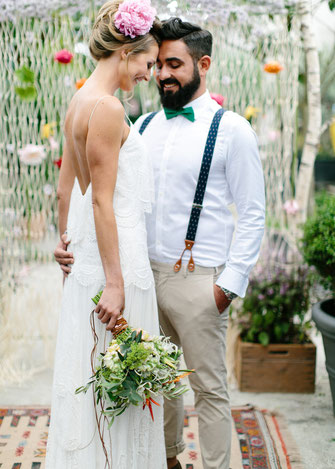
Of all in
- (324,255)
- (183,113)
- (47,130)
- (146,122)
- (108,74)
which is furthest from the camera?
(47,130)

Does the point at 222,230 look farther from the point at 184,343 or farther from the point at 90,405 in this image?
the point at 90,405

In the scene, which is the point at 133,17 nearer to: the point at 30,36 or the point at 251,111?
the point at 251,111

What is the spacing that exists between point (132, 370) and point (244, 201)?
0.82 metres

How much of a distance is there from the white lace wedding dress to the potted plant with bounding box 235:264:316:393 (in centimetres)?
158

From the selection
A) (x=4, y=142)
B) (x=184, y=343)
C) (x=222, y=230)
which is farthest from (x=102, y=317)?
Result: (x=4, y=142)

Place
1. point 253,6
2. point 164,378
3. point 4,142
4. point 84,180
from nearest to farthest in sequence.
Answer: point 164,378 → point 84,180 → point 253,6 → point 4,142

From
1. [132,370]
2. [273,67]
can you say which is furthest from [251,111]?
[132,370]

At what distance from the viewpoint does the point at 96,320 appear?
1.94 metres

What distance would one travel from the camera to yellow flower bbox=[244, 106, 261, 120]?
355cm

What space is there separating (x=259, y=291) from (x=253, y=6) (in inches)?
70.2

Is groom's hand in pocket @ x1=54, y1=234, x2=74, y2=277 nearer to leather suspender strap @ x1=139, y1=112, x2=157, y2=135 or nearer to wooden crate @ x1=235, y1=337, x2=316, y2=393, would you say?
leather suspender strap @ x1=139, y1=112, x2=157, y2=135

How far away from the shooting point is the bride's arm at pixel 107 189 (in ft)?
5.88

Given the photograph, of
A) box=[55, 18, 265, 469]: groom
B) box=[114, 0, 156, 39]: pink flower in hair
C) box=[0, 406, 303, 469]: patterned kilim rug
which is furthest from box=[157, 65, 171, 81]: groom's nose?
box=[0, 406, 303, 469]: patterned kilim rug

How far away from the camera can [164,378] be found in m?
1.84
